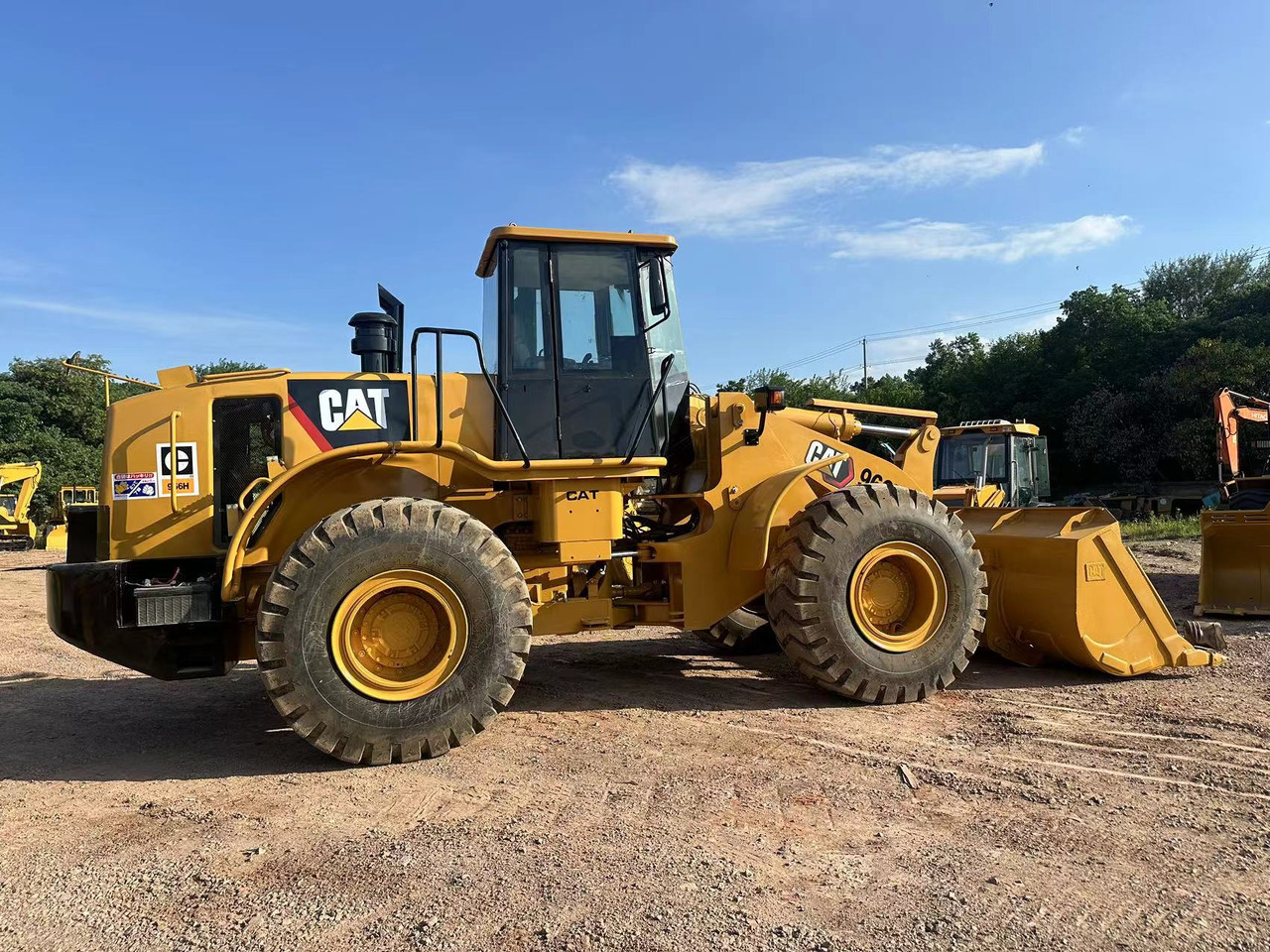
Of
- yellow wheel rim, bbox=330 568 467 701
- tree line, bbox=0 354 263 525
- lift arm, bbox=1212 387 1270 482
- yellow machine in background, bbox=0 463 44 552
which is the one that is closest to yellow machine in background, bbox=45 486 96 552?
yellow machine in background, bbox=0 463 44 552

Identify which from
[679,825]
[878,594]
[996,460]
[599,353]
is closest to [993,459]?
[996,460]

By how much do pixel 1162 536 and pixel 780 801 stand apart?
15.5 metres

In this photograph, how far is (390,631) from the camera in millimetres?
4672

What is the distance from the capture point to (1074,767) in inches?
166

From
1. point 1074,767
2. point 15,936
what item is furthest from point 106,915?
point 1074,767

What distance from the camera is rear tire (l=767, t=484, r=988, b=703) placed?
5.34 m

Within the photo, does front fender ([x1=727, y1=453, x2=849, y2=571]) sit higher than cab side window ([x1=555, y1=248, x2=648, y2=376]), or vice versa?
cab side window ([x1=555, y1=248, x2=648, y2=376])

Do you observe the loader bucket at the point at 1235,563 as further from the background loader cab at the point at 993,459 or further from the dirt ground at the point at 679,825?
the background loader cab at the point at 993,459

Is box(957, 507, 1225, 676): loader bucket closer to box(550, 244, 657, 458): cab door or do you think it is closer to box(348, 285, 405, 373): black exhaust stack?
box(550, 244, 657, 458): cab door

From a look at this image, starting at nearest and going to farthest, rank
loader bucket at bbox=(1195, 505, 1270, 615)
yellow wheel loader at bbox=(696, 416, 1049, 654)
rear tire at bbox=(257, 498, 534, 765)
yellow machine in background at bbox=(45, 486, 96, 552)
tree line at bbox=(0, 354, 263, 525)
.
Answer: rear tire at bbox=(257, 498, 534, 765), loader bucket at bbox=(1195, 505, 1270, 615), yellow wheel loader at bbox=(696, 416, 1049, 654), yellow machine in background at bbox=(45, 486, 96, 552), tree line at bbox=(0, 354, 263, 525)

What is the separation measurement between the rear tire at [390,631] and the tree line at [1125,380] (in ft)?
74.0

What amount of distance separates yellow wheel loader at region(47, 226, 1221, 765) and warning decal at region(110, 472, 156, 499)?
0.03 ft

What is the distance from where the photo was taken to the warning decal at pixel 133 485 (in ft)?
15.9

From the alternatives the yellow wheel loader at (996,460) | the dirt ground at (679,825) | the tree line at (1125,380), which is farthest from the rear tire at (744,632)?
the tree line at (1125,380)
